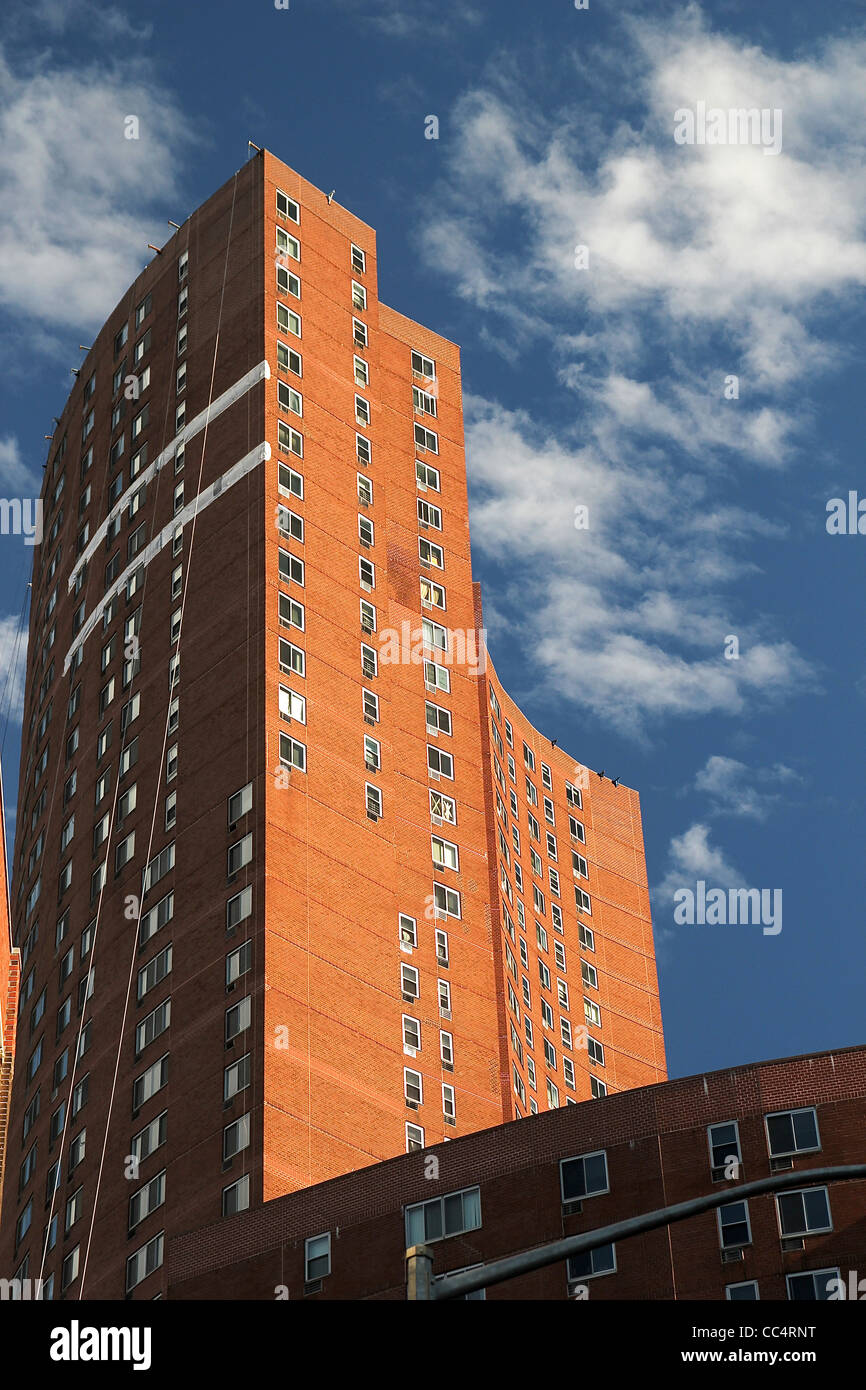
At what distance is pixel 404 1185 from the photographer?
→ 75.4 metres

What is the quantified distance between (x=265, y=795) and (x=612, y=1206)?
104 ft

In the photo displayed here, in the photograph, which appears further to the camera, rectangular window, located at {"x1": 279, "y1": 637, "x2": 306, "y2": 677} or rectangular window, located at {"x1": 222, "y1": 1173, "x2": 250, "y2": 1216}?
rectangular window, located at {"x1": 279, "y1": 637, "x2": 306, "y2": 677}

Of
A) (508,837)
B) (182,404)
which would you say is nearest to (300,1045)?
(508,837)

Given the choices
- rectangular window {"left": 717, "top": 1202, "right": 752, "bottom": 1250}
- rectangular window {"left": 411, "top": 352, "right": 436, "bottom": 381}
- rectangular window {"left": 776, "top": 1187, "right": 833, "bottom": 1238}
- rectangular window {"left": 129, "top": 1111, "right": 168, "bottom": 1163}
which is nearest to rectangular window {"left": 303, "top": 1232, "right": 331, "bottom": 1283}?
rectangular window {"left": 717, "top": 1202, "right": 752, "bottom": 1250}

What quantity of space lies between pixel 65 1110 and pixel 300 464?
34.9 metres

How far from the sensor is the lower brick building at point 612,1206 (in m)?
66.7

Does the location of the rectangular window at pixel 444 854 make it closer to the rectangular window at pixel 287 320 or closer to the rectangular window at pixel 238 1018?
the rectangular window at pixel 238 1018

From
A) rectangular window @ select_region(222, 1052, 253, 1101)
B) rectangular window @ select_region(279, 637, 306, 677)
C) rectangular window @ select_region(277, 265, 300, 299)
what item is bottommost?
rectangular window @ select_region(222, 1052, 253, 1101)

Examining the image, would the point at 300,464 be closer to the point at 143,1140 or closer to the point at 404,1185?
the point at 143,1140

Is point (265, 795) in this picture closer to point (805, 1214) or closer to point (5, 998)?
point (805, 1214)

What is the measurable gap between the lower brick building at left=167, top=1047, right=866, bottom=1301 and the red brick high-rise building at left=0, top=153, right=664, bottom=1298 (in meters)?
8.25

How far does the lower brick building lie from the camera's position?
66.7 metres

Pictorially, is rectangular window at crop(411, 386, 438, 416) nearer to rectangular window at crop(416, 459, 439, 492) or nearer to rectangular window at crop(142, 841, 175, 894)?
rectangular window at crop(416, 459, 439, 492)
